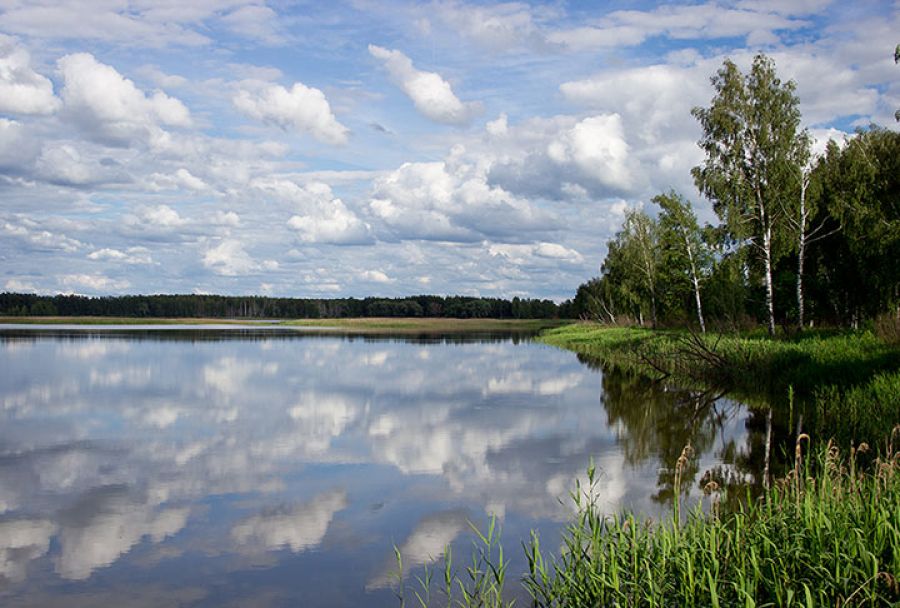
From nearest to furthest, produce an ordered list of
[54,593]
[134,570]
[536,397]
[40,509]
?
[54,593]
[134,570]
[40,509]
[536,397]

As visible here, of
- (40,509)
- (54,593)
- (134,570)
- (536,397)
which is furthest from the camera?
(536,397)

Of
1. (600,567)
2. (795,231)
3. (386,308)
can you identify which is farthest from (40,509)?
(386,308)

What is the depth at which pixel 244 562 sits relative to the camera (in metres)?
8.55

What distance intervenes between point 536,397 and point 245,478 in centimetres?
1421

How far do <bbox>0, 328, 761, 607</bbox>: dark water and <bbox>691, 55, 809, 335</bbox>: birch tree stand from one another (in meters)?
9.90

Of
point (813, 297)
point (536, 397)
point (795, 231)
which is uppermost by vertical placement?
point (795, 231)

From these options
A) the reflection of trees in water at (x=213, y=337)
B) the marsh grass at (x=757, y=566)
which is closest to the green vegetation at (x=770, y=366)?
the marsh grass at (x=757, y=566)

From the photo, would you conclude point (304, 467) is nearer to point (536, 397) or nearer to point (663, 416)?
point (663, 416)

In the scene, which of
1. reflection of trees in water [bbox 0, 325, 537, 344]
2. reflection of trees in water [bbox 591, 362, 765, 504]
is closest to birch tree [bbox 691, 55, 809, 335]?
reflection of trees in water [bbox 591, 362, 765, 504]

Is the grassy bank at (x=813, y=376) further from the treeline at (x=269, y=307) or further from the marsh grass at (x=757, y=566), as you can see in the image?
the treeline at (x=269, y=307)

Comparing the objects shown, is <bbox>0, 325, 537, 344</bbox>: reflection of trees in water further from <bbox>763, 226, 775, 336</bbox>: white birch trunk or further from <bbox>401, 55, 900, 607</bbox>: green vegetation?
<bbox>763, 226, 775, 336</bbox>: white birch trunk

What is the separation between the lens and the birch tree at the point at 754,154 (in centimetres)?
3188

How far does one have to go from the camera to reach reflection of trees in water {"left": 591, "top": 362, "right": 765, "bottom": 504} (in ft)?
43.0

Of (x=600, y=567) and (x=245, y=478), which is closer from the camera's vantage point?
(x=600, y=567)
